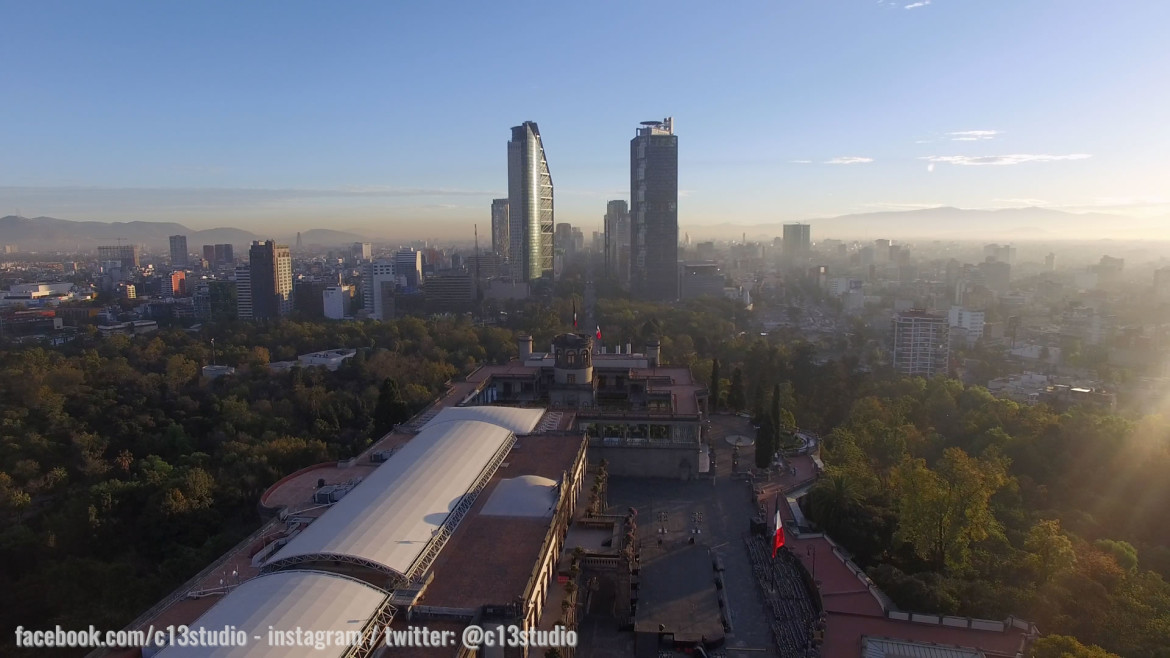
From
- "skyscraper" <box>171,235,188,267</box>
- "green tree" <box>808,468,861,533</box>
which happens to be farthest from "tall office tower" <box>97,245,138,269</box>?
"green tree" <box>808,468,861,533</box>

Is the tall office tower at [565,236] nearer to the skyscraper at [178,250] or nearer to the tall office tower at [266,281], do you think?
the skyscraper at [178,250]

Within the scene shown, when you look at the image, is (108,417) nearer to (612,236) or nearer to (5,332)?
(5,332)

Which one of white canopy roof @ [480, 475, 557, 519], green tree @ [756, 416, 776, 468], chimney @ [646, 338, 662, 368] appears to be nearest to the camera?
white canopy roof @ [480, 475, 557, 519]

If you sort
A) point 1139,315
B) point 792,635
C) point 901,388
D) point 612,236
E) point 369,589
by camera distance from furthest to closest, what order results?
point 612,236
point 1139,315
point 901,388
point 792,635
point 369,589

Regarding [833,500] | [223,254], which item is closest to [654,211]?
[833,500]

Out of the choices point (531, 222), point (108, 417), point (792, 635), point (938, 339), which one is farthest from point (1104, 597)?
point (531, 222)

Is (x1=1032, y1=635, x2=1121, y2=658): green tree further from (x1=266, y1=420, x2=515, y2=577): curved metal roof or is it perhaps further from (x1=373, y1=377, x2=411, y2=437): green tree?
(x1=373, y1=377, x2=411, y2=437): green tree

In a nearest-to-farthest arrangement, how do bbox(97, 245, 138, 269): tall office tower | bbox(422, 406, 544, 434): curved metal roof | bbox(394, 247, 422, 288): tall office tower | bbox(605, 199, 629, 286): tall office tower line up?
bbox(422, 406, 544, 434): curved metal roof
bbox(394, 247, 422, 288): tall office tower
bbox(605, 199, 629, 286): tall office tower
bbox(97, 245, 138, 269): tall office tower
